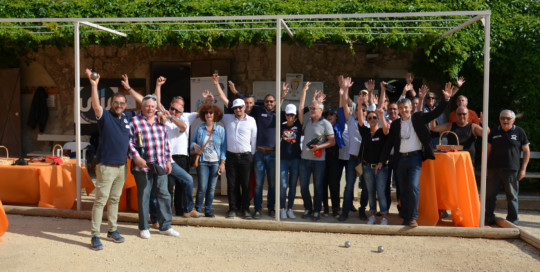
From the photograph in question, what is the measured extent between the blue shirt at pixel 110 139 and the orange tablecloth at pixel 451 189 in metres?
3.99

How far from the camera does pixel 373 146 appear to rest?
21.1 feet

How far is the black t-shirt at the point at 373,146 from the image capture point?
6395mm

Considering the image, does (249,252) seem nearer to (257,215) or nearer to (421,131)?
(257,215)

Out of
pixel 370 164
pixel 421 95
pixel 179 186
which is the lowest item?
pixel 179 186

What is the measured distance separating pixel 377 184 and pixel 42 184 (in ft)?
16.4

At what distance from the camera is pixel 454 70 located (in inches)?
361

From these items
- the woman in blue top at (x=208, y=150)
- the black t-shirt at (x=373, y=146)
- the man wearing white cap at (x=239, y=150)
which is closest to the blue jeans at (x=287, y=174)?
the man wearing white cap at (x=239, y=150)

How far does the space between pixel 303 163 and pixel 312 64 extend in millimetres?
4173

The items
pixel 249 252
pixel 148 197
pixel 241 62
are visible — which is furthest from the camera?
pixel 241 62

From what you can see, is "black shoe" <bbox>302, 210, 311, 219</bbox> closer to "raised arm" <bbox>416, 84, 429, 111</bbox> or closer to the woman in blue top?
the woman in blue top

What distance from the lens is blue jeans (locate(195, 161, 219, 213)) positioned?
21.5 feet

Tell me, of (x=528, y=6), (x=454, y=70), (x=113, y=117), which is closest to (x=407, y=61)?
(x=454, y=70)

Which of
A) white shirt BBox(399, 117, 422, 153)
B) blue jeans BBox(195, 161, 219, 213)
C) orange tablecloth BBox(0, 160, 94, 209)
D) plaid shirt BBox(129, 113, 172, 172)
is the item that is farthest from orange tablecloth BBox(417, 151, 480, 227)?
orange tablecloth BBox(0, 160, 94, 209)

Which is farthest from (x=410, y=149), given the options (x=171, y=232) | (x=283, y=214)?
(x=171, y=232)
